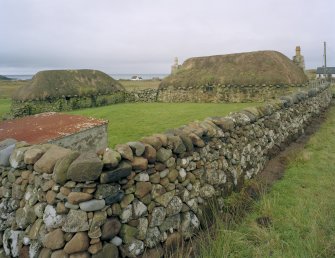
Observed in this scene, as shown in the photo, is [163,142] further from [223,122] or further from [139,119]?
[139,119]

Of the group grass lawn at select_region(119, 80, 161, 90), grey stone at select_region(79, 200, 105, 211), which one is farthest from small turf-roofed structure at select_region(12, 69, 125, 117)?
grey stone at select_region(79, 200, 105, 211)

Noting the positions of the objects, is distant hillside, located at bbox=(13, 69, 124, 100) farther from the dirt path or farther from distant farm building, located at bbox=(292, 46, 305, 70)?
the dirt path

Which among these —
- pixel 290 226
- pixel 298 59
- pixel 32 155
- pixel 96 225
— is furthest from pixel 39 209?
pixel 298 59

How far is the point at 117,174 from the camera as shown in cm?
351

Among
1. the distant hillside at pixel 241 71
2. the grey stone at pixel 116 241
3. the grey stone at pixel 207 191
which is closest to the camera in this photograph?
the grey stone at pixel 116 241

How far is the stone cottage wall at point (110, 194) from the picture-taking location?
335cm

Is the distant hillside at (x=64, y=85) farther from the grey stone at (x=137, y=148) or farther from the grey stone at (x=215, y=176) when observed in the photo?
the grey stone at (x=137, y=148)

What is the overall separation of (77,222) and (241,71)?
2363cm

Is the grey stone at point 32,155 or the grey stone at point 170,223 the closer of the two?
the grey stone at point 32,155

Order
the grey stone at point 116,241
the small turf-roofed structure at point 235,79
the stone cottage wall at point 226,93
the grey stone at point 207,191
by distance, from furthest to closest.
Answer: the small turf-roofed structure at point 235,79
the stone cottage wall at point 226,93
the grey stone at point 207,191
the grey stone at point 116,241

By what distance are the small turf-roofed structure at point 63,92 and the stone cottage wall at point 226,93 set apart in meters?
5.46

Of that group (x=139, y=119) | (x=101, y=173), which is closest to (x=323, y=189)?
(x=101, y=173)

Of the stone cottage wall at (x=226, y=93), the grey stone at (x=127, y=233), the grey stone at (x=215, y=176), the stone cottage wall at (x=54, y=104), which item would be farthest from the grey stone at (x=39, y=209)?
the stone cottage wall at (x=226, y=93)

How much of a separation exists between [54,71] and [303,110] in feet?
68.2
